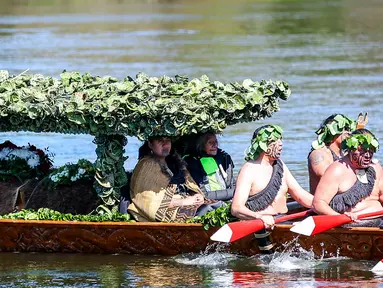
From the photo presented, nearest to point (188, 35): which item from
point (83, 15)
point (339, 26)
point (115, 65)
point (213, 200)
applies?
point (339, 26)

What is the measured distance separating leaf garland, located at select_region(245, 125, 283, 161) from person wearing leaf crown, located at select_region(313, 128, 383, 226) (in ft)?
2.27

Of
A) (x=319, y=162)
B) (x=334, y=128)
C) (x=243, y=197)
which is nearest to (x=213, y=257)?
(x=243, y=197)

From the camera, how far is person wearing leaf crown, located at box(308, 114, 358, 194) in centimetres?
1541

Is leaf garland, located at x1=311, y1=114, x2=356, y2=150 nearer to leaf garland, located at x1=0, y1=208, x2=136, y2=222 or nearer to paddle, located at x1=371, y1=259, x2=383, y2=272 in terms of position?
paddle, located at x1=371, y1=259, x2=383, y2=272

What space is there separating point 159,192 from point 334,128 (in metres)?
2.22

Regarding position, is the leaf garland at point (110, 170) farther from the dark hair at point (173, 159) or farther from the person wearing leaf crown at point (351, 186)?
the person wearing leaf crown at point (351, 186)

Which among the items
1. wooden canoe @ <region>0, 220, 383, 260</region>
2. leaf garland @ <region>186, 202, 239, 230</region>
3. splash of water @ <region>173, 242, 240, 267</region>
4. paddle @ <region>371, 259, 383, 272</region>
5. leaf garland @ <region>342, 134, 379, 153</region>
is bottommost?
paddle @ <region>371, 259, 383, 272</region>

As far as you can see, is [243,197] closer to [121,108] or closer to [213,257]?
[213,257]

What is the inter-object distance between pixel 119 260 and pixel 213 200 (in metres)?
1.34

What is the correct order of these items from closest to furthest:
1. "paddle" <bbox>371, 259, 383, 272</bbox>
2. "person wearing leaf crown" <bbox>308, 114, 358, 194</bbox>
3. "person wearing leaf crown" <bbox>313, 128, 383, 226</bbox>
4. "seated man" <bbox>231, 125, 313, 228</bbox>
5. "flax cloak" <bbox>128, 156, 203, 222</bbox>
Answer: "paddle" <bbox>371, 259, 383, 272</bbox> → "person wearing leaf crown" <bbox>313, 128, 383, 226</bbox> → "seated man" <bbox>231, 125, 313, 228</bbox> → "flax cloak" <bbox>128, 156, 203, 222</bbox> → "person wearing leaf crown" <bbox>308, 114, 358, 194</bbox>

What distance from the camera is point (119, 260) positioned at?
50.7 ft

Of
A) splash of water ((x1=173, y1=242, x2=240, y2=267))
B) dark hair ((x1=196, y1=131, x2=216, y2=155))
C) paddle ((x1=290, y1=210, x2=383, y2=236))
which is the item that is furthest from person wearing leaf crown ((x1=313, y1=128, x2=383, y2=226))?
dark hair ((x1=196, y1=131, x2=216, y2=155))

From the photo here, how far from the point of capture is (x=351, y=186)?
14.3 m

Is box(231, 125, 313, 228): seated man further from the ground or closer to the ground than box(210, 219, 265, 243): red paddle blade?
further from the ground
